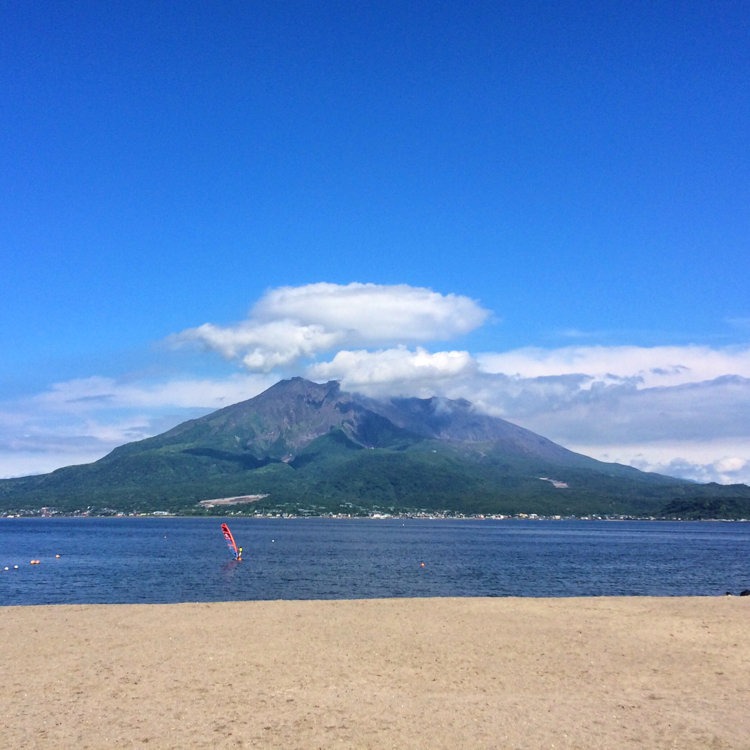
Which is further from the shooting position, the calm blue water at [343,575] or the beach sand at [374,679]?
the calm blue water at [343,575]

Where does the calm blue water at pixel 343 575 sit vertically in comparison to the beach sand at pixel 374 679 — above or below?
below

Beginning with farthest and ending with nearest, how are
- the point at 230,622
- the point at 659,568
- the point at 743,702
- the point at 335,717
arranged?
the point at 659,568 → the point at 230,622 → the point at 743,702 → the point at 335,717

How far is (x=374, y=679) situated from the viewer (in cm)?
2336

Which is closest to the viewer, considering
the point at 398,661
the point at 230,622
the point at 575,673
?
the point at 575,673

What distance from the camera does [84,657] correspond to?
1044 inches

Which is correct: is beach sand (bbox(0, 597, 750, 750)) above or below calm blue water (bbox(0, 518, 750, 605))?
above

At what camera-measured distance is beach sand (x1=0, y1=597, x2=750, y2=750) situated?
58.2 feet

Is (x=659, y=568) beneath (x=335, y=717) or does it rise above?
beneath

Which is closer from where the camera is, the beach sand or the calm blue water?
the beach sand

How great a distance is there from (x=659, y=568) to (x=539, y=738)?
7411cm

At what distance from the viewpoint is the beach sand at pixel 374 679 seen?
1775 cm

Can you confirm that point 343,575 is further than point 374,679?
Yes

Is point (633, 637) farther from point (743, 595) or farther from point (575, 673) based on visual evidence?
point (743, 595)

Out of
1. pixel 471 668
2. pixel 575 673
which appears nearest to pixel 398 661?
pixel 471 668
